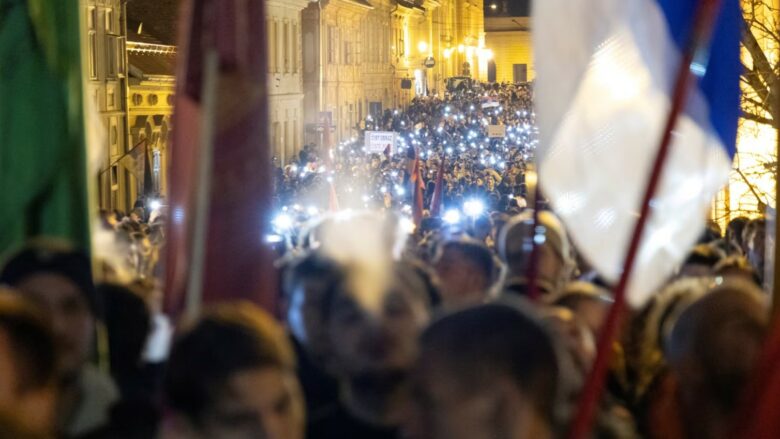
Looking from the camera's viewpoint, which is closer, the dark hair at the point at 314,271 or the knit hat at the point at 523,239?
the dark hair at the point at 314,271

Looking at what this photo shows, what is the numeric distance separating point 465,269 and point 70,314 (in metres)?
2.53

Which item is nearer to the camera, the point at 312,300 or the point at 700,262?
the point at 312,300

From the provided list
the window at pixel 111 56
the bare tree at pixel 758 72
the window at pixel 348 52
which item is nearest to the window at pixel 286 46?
the window at pixel 348 52

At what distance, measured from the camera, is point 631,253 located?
3480 mm

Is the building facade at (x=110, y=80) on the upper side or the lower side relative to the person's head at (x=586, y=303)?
upper

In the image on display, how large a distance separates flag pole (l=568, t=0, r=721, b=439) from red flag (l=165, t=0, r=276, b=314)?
4.59 ft

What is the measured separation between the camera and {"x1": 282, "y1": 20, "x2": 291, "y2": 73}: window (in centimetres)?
4750

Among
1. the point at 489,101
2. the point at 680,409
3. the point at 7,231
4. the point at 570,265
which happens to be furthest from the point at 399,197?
the point at 489,101

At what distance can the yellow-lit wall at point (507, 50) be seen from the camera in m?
131

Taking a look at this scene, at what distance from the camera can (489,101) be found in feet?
219

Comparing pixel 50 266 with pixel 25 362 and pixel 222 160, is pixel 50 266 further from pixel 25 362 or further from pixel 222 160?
pixel 25 362

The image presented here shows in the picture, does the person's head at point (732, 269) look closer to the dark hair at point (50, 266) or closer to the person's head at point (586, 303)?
the person's head at point (586, 303)

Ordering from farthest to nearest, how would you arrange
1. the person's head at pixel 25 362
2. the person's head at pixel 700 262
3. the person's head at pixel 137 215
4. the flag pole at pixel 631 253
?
the person's head at pixel 137 215, the person's head at pixel 700 262, the person's head at pixel 25 362, the flag pole at pixel 631 253

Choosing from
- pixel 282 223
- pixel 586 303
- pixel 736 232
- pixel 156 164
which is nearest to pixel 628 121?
pixel 586 303
